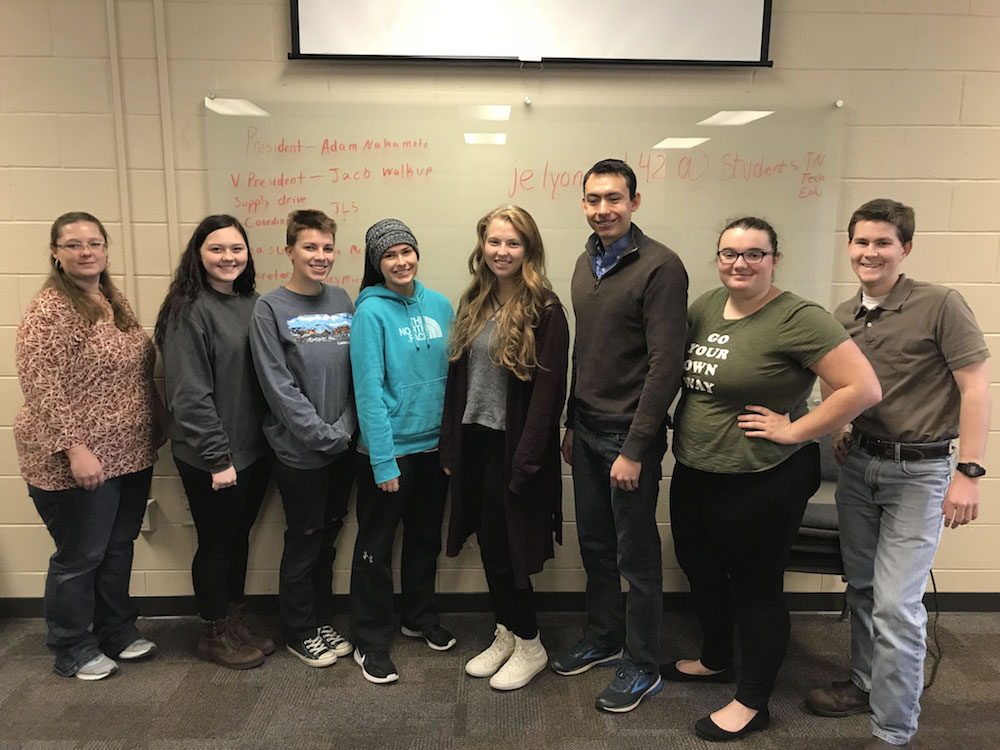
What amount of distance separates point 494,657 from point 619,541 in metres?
0.64

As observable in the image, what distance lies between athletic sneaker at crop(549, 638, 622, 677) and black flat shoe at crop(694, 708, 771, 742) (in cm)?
37

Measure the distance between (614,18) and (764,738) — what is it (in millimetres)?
2341

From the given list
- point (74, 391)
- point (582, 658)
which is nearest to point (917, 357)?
point (582, 658)

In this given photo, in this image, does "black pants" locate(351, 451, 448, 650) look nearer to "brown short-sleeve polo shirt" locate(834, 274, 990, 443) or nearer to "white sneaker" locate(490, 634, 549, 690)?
"white sneaker" locate(490, 634, 549, 690)

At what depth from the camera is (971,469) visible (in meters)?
1.70

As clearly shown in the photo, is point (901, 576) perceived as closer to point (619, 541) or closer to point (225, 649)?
point (619, 541)

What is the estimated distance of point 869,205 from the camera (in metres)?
1.73

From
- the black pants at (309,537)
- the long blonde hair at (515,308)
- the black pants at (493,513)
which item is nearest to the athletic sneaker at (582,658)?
the black pants at (493,513)

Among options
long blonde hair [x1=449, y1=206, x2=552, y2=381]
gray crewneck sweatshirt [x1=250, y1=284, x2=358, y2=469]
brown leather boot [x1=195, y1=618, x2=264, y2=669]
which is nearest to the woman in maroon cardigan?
long blonde hair [x1=449, y1=206, x2=552, y2=381]

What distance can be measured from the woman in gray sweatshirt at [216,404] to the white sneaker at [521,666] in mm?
843

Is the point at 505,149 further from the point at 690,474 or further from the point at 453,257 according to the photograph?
the point at 690,474

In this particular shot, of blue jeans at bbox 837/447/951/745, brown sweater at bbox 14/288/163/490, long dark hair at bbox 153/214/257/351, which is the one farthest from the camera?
long dark hair at bbox 153/214/257/351

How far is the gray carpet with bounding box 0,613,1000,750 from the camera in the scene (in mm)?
1860

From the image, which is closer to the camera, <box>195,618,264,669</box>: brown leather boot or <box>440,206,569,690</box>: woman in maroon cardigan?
<box>440,206,569,690</box>: woman in maroon cardigan
